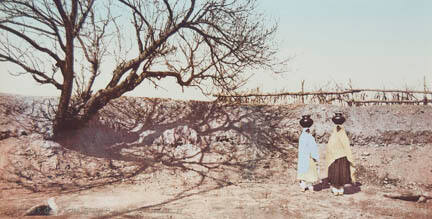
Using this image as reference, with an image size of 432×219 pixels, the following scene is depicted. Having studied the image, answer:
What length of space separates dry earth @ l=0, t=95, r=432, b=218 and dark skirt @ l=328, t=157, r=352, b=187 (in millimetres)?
374

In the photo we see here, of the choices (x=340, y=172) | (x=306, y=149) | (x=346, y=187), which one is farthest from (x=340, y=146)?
(x=346, y=187)

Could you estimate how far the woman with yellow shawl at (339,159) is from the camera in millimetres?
7566

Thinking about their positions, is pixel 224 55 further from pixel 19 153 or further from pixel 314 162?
pixel 19 153

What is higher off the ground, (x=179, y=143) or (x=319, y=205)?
→ (x=179, y=143)

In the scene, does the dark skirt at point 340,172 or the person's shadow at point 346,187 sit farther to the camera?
the person's shadow at point 346,187

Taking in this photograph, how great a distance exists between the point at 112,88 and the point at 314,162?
6179 millimetres

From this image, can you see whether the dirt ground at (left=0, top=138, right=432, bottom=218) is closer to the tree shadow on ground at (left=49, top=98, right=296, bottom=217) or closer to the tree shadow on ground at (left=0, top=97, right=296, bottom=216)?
the tree shadow on ground at (left=0, top=97, right=296, bottom=216)

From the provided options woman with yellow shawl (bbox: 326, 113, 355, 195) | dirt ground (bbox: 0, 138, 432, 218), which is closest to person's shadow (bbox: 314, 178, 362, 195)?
dirt ground (bbox: 0, 138, 432, 218)

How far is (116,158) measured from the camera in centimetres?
1029

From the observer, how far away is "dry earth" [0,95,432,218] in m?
7.09

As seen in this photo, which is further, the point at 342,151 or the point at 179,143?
the point at 179,143

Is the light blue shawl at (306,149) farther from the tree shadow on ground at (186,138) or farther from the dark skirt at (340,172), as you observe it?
the tree shadow on ground at (186,138)

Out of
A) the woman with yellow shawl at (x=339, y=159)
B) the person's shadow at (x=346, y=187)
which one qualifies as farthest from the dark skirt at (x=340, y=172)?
the person's shadow at (x=346, y=187)

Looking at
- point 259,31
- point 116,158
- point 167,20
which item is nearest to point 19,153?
point 116,158
